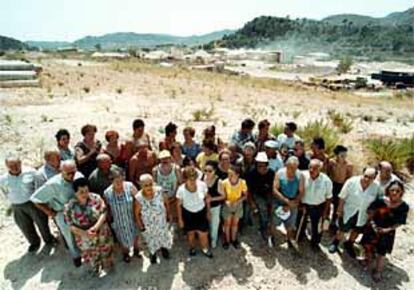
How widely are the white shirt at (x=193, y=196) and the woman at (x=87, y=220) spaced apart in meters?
1.03

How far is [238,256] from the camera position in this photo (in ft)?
20.3

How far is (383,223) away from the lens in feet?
18.7

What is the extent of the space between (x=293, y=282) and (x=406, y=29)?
695ft

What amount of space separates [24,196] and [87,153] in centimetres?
108

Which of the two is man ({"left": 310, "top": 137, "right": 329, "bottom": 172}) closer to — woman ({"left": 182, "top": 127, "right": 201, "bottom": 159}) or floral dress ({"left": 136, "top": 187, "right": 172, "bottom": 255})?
woman ({"left": 182, "top": 127, "right": 201, "bottom": 159})

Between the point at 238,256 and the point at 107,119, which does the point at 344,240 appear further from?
the point at 107,119

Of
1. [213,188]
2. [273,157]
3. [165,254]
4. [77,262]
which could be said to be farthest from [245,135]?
[77,262]

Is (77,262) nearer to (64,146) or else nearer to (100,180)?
(100,180)

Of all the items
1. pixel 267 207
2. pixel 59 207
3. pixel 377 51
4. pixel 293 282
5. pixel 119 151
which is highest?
pixel 119 151

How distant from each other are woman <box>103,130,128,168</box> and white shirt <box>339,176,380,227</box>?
3.26 metres

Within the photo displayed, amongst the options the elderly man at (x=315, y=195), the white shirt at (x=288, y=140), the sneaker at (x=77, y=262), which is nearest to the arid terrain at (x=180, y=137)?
the sneaker at (x=77, y=262)

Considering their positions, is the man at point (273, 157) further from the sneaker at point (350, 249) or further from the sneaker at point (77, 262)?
the sneaker at point (77, 262)

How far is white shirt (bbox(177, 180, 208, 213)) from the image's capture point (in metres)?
5.77

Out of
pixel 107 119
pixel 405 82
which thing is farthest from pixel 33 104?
pixel 405 82
